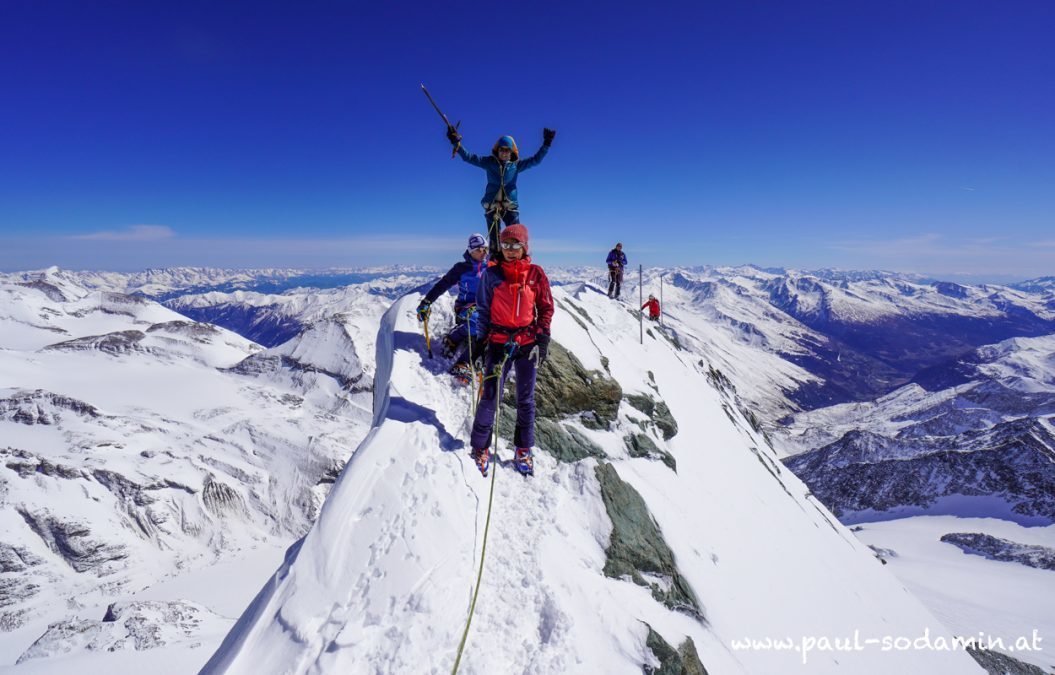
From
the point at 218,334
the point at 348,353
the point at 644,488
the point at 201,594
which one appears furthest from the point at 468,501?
the point at 218,334

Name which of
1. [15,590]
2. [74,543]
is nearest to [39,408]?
[74,543]

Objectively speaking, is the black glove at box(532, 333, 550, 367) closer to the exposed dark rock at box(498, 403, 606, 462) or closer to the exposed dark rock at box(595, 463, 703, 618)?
the exposed dark rock at box(498, 403, 606, 462)

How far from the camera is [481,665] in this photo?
541 cm

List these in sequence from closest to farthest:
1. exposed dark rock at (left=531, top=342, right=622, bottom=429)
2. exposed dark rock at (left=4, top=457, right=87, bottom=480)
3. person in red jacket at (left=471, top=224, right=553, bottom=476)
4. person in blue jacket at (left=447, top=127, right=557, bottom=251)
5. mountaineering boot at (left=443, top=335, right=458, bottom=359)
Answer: person in red jacket at (left=471, top=224, right=553, bottom=476) → person in blue jacket at (left=447, top=127, right=557, bottom=251) → mountaineering boot at (left=443, top=335, right=458, bottom=359) → exposed dark rock at (left=531, top=342, right=622, bottom=429) → exposed dark rock at (left=4, top=457, right=87, bottom=480)

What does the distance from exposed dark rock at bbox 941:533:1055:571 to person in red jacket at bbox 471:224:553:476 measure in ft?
244

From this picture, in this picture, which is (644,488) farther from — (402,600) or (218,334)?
(218,334)

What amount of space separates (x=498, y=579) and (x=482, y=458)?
249 centimetres

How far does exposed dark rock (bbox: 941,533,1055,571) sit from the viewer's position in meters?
50.3

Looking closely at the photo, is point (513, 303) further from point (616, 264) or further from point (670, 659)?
point (616, 264)

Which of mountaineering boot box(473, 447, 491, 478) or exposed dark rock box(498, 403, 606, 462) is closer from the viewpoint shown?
mountaineering boot box(473, 447, 491, 478)

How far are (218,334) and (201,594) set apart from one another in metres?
120

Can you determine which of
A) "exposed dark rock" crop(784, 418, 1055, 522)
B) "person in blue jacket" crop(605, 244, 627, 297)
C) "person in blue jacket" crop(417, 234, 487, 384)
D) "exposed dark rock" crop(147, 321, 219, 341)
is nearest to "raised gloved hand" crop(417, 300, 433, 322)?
"person in blue jacket" crop(417, 234, 487, 384)

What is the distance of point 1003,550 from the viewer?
53.8 metres

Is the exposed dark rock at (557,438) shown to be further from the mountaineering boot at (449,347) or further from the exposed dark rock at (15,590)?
Answer: the exposed dark rock at (15,590)
